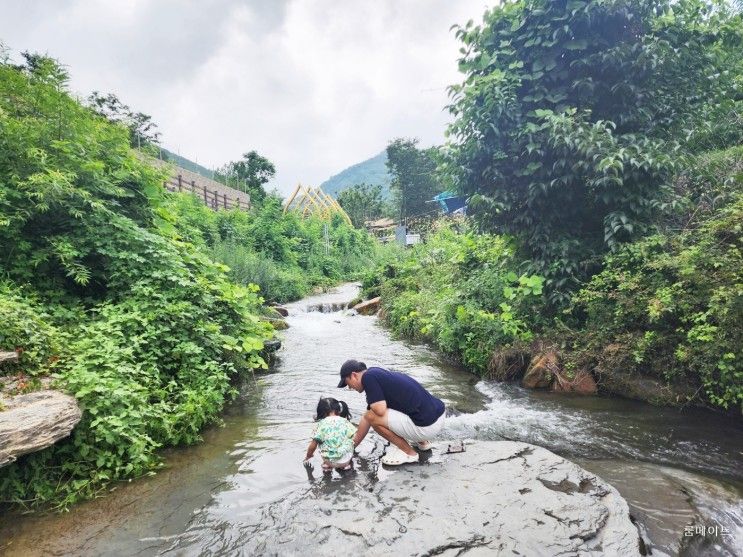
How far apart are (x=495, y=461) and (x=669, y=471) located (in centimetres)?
173

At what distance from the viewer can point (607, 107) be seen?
7820mm

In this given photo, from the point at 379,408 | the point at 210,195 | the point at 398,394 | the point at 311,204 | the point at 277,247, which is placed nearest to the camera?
the point at 379,408

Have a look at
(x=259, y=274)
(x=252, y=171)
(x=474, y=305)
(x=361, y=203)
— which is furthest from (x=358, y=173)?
(x=474, y=305)

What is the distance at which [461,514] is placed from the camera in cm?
353

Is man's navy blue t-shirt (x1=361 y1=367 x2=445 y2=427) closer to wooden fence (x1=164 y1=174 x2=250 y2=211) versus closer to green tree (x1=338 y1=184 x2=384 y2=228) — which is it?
wooden fence (x1=164 y1=174 x2=250 y2=211)

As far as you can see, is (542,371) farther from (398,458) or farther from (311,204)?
(311,204)

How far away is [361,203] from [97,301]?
4521 cm

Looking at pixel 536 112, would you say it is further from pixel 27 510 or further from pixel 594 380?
pixel 27 510

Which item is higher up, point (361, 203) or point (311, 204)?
point (361, 203)

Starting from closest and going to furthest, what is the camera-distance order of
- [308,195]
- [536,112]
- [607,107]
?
[536,112] < [607,107] < [308,195]

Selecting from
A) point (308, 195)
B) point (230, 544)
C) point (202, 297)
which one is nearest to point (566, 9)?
point (202, 297)

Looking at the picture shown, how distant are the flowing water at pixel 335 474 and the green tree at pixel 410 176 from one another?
36.8 meters

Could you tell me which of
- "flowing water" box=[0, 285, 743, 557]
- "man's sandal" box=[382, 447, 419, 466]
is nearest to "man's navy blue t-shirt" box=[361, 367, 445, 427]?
"man's sandal" box=[382, 447, 419, 466]

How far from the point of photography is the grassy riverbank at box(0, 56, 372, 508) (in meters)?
4.35
